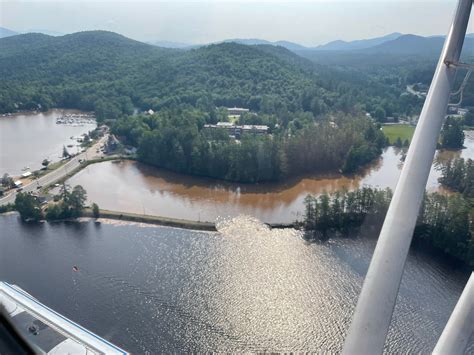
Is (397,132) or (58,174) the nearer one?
(58,174)

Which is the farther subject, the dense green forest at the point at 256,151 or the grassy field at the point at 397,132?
the grassy field at the point at 397,132

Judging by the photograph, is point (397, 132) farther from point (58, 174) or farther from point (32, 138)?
point (32, 138)

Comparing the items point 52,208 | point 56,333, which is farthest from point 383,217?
point 52,208

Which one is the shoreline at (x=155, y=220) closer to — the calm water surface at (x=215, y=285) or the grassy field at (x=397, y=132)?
the calm water surface at (x=215, y=285)

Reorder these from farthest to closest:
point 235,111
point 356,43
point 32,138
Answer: point 356,43, point 235,111, point 32,138

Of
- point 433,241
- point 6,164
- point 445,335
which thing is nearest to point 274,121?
point 433,241

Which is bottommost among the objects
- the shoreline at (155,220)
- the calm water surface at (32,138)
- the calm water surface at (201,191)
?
the shoreline at (155,220)

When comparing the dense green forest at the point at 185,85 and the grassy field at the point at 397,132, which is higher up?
the dense green forest at the point at 185,85

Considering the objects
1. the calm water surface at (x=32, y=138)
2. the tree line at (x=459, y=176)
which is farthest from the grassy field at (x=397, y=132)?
the calm water surface at (x=32, y=138)
